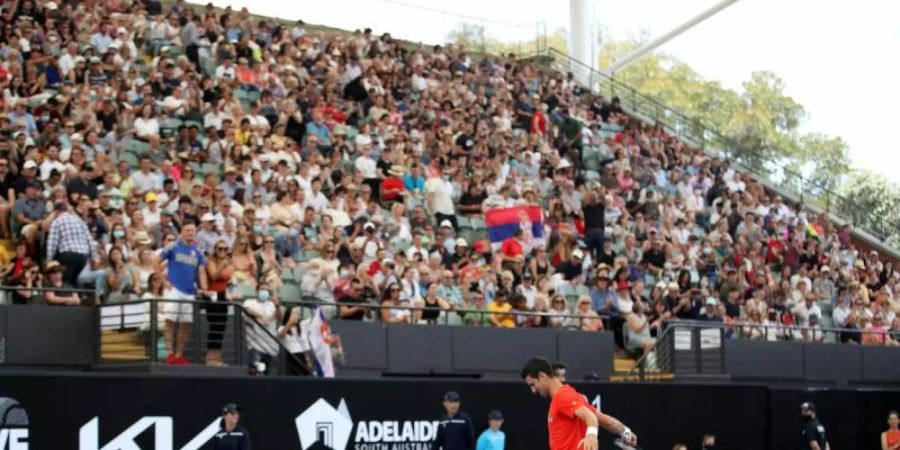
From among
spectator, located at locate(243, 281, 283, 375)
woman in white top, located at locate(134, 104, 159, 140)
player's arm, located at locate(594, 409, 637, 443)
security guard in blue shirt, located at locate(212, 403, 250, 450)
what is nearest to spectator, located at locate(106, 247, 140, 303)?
spectator, located at locate(243, 281, 283, 375)

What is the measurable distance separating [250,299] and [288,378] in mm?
1460

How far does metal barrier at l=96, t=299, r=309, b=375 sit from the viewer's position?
1842 cm

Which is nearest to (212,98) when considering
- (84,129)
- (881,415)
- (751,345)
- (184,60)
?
(184,60)

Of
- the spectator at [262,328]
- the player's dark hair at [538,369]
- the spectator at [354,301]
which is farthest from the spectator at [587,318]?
the player's dark hair at [538,369]

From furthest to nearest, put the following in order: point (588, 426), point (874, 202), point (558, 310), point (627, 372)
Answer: point (874, 202), point (627, 372), point (558, 310), point (588, 426)

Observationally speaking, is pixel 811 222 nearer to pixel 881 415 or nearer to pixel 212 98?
pixel 881 415

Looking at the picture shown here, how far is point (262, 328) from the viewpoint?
1942 centimetres

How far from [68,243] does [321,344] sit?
11.4 ft

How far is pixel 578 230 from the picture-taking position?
28.5 m

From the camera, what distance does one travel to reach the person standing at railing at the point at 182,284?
61.1ft

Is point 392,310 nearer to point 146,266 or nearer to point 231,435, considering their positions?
point 146,266

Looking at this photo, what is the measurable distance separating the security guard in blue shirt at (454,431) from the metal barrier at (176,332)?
2.44 meters

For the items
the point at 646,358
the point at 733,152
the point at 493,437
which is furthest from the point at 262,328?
the point at 733,152

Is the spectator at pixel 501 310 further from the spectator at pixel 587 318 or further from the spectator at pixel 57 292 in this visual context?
the spectator at pixel 57 292
